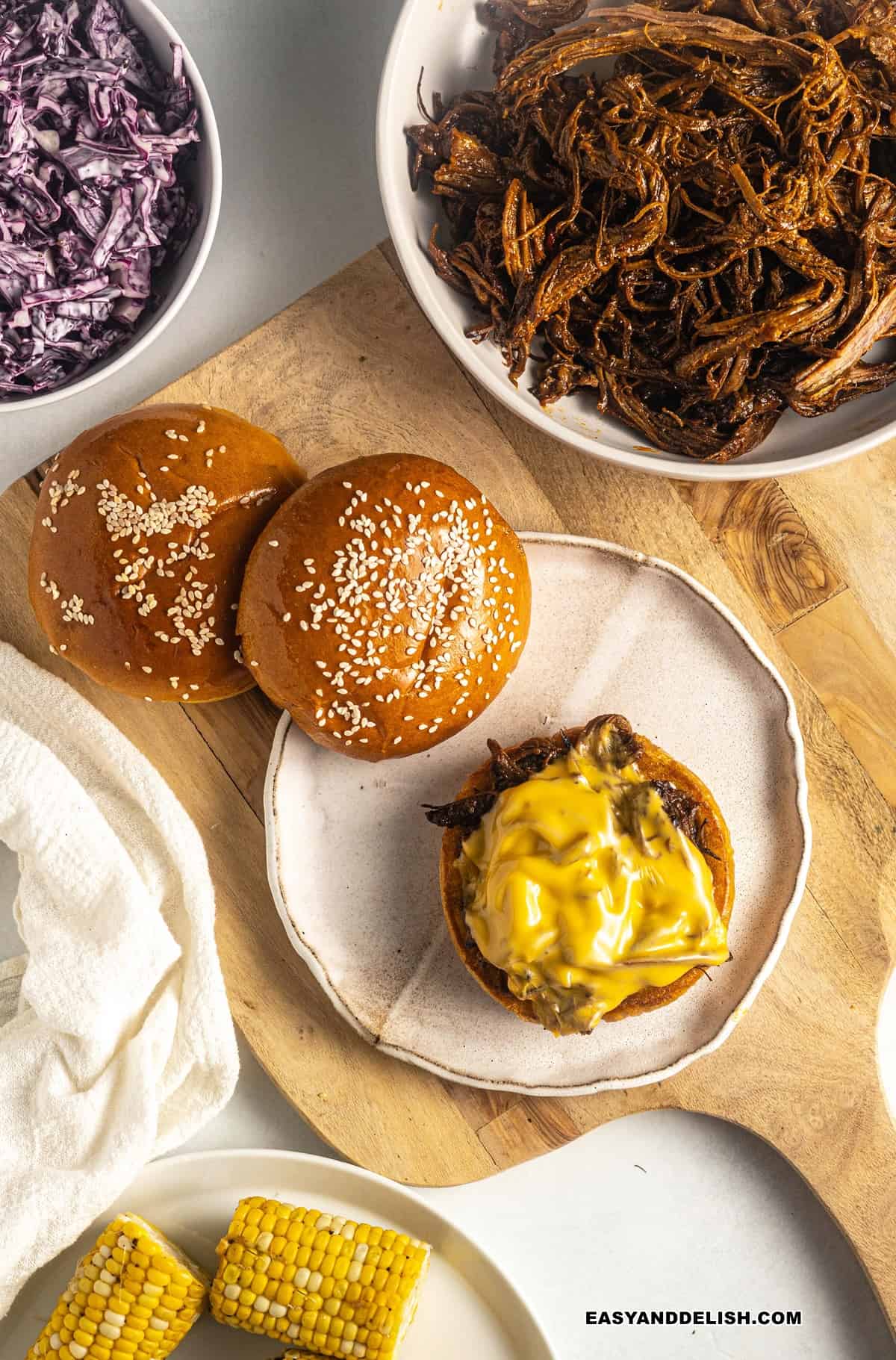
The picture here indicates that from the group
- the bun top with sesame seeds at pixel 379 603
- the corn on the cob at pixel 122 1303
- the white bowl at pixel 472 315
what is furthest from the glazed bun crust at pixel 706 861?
the corn on the cob at pixel 122 1303

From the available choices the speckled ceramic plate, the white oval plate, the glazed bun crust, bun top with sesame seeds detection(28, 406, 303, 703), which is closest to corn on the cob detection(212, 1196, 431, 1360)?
the white oval plate

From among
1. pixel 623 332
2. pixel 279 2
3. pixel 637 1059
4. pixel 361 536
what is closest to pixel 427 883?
pixel 637 1059

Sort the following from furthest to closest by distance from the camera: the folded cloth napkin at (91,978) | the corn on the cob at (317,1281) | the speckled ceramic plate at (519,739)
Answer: the speckled ceramic plate at (519,739) < the folded cloth napkin at (91,978) < the corn on the cob at (317,1281)

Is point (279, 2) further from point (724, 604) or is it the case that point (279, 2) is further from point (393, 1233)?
point (393, 1233)

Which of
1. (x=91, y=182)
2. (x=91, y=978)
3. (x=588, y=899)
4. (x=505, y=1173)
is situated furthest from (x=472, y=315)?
(x=505, y=1173)

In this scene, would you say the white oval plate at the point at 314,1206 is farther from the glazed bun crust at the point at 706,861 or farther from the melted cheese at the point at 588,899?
the melted cheese at the point at 588,899

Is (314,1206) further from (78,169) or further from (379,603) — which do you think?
(78,169)

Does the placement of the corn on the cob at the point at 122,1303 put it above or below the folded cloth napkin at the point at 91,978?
below
